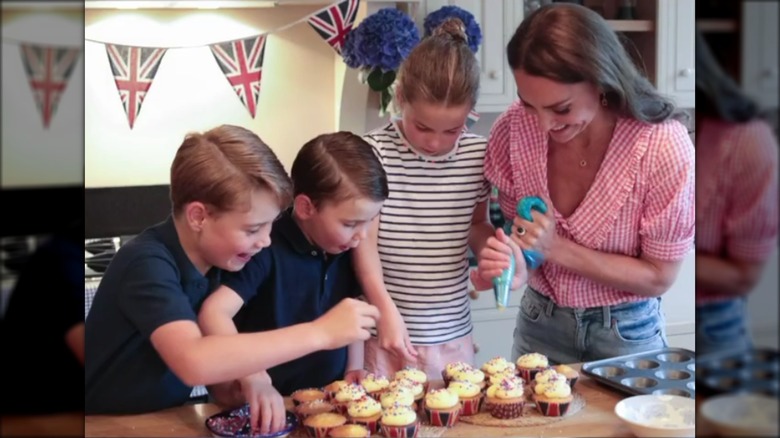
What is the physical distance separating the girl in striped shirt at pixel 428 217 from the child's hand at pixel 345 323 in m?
0.07

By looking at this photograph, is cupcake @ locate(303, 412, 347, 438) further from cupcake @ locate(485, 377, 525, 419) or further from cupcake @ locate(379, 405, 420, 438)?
cupcake @ locate(485, 377, 525, 419)

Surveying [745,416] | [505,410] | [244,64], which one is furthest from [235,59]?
[745,416]

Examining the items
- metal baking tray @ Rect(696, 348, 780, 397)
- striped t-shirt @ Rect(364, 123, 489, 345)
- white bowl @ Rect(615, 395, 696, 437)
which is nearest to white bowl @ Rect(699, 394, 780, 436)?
metal baking tray @ Rect(696, 348, 780, 397)

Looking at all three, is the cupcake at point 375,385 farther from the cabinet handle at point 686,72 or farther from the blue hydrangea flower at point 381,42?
the cabinet handle at point 686,72

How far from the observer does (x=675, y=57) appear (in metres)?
1.26

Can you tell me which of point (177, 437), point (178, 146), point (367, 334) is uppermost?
point (178, 146)

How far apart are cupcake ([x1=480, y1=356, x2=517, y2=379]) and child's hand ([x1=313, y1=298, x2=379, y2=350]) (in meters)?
0.20

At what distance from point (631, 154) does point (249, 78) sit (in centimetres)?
53

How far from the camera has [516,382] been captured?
113cm

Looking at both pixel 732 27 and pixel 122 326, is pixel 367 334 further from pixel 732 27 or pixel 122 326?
pixel 732 27

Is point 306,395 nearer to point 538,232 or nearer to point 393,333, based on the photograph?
point 393,333

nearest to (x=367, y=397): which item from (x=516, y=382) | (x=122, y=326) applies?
(x=516, y=382)

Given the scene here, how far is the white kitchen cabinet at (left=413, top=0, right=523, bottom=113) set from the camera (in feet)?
3.85

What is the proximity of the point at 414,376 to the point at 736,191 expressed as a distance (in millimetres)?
766
